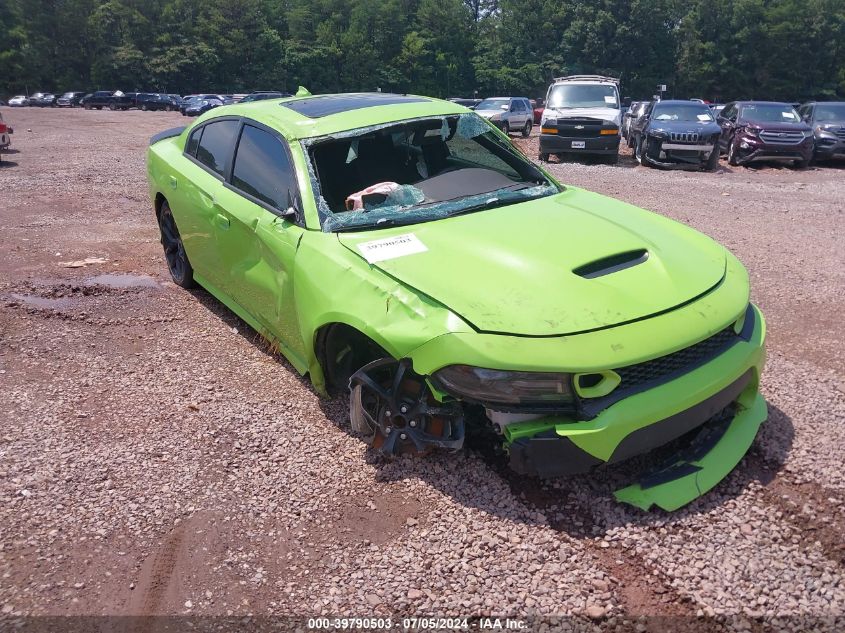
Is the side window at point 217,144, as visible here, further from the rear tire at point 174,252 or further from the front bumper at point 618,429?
the front bumper at point 618,429

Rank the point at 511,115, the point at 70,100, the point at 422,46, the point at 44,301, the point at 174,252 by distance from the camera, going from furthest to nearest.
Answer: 1. the point at 422,46
2. the point at 70,100
3. the point at 511,115
4. the point at 174,252
5. the point at 44,301

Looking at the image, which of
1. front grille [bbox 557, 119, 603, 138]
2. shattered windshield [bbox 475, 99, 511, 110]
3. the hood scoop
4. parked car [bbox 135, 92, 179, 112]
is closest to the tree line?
parked car [bbox 135, 92, 179, 112]

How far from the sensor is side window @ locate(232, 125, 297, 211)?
12.4ft

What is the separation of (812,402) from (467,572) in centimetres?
237

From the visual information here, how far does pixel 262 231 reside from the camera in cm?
380

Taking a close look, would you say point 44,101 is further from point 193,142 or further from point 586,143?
point 193,142

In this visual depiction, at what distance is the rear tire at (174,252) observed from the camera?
5535 millimetres

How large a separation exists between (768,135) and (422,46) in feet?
224

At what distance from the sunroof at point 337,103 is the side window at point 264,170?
0.98 feet

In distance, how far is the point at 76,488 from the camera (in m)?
3.09

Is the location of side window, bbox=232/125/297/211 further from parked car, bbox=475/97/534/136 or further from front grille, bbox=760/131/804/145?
parked car, bbox=475/97/534/136

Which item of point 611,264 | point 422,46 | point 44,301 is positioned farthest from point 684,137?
point 422,46

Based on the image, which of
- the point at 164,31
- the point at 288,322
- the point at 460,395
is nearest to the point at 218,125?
the point at 288,322

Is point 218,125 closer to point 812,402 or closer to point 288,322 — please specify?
point 288,322
